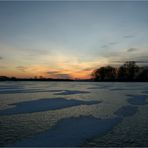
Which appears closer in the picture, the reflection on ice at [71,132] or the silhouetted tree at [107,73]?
the reflection on ice at [71,132]

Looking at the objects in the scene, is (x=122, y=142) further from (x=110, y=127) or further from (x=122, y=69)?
(x=122, y=69)

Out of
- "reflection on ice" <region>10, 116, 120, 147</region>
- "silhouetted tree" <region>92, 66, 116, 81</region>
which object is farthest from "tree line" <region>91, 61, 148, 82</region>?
"reflection on ice" <region>10, 116, 120, 147</region>

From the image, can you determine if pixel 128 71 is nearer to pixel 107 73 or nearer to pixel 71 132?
pixel 107 73

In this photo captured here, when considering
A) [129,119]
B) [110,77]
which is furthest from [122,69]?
[129,119]

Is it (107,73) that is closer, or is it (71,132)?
(71,132)

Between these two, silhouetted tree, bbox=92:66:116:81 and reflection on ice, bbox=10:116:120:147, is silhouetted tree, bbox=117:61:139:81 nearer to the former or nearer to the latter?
silhouetted tree, bbox=92:66:116:81

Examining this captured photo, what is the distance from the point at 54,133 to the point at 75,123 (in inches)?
53.4

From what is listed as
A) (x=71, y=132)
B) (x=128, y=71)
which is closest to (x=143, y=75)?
(x=128, y=71)

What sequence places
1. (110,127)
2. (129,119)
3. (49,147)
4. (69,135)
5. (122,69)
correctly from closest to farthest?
(49,147)
(69,135)
(110,127)
(129,119)
(122,69)

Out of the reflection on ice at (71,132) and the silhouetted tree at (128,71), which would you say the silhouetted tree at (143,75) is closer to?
the silhouetted tree at (128,71)

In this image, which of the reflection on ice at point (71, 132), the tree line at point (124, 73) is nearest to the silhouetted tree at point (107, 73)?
the tree line at point (124, 73)

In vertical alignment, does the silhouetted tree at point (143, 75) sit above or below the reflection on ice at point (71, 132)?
above

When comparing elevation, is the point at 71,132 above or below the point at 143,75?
below

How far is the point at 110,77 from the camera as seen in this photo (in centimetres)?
9000
